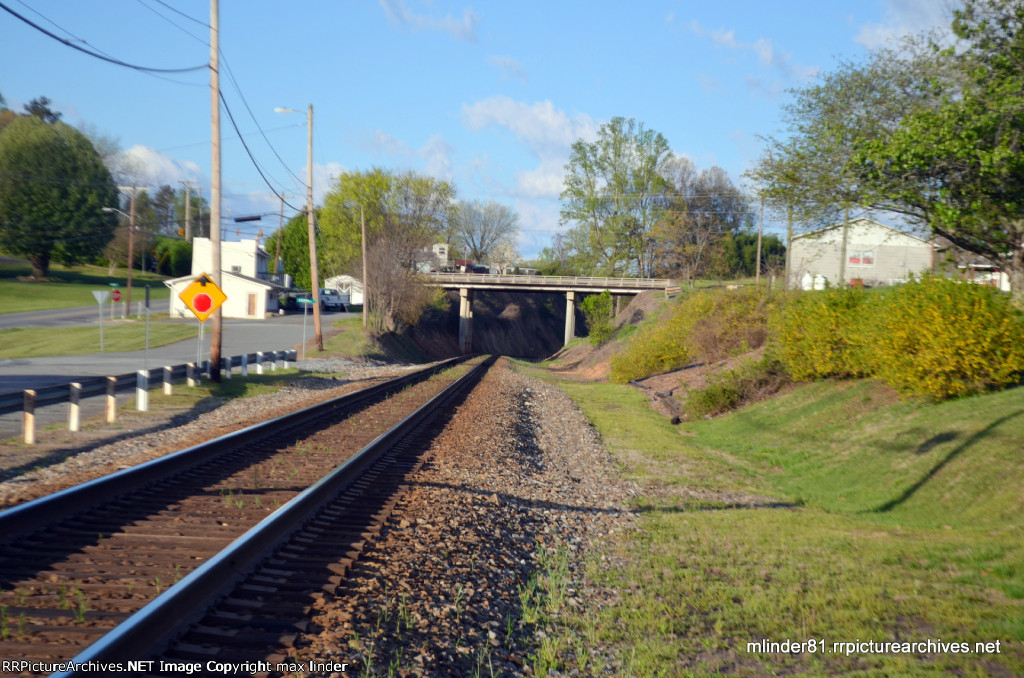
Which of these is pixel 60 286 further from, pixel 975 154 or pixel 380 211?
pixel 975 154

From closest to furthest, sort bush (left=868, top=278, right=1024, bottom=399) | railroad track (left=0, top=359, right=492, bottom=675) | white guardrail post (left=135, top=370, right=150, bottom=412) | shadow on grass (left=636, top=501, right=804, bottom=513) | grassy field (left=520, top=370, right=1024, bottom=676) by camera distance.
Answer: railroad track (left=0, top=359, right=492, bottom=675)
grassy field (left=520, top=370, right=1024, bottom=676)
shadow on grass (left=636, top=501, right=804, bottom=513)
bush (left=868, top=278, right=1024, bottom=399)
white guardrail post (left=135, top=370, right=150, bottom=412)

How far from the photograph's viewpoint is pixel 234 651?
436cm

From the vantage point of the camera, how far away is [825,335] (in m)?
17.8

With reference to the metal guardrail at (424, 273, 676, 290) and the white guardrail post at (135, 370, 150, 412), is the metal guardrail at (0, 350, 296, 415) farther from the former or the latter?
the metal guardrail at (424, 273, 676, 290)

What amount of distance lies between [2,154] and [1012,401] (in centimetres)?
9499

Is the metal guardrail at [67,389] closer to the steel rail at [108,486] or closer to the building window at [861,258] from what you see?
the steel rail at [108,486]

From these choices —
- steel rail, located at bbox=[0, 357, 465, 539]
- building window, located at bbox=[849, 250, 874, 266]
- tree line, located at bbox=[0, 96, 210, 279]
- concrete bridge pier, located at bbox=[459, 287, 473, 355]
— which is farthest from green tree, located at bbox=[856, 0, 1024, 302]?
tree line, located at bbox=[0, 96, 210, 279]

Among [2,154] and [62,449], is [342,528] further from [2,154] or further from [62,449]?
[2,154]

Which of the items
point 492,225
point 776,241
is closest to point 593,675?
point 776,241

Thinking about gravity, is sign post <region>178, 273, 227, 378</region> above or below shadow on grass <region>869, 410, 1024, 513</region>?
above

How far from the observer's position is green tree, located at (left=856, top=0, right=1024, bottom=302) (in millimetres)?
14641

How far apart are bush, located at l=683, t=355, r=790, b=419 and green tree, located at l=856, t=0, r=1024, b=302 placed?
5447 millimetres

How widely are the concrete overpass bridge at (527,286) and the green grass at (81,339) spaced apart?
29250 mm

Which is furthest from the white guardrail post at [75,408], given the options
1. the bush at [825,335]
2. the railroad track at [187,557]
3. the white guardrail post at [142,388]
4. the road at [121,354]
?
the bush at [825,335]
